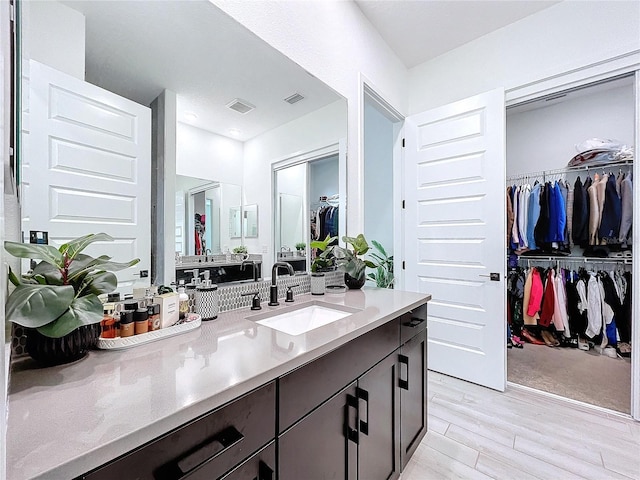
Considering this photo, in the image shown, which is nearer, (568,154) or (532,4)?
(532,4)

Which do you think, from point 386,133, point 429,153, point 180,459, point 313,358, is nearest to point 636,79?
point 429,153

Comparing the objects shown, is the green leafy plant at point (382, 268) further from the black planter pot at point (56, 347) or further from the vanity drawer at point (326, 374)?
the black planter pot at point (56, 347)

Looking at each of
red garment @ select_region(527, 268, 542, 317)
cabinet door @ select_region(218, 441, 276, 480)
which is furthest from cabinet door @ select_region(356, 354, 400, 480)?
red garment @ select_region(527, 268, 542, 317)

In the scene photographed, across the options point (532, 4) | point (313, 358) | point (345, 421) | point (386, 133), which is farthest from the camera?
point (386, 133)

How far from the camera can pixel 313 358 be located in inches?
34.2

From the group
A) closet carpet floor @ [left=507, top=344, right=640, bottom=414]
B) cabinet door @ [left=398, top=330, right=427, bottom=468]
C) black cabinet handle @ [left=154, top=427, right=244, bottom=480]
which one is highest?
black cabinet handle @ [left=154, top=427, right=244, bottom=480]

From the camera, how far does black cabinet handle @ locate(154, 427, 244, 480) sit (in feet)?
1.83

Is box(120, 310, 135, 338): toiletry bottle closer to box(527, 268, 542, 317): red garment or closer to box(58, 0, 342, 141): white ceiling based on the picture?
box(58, 0, 342, 141): white ceiling

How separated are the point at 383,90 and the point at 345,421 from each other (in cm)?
246

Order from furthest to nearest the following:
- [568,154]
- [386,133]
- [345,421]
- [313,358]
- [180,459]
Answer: [386,133] → [568,154] → [345,421] → [313,358] → [180,459]

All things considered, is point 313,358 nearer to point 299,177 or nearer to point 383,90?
point 299,177

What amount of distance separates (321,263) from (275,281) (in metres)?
0.49

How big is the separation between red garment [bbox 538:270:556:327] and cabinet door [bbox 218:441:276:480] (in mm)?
3550

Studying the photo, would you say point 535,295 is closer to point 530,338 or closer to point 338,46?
point 530,338
